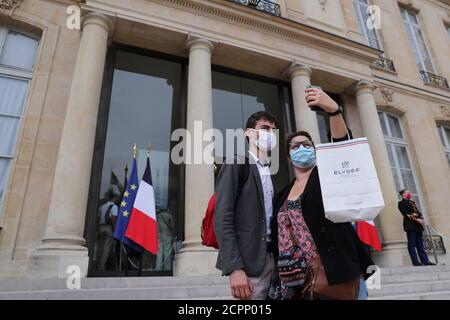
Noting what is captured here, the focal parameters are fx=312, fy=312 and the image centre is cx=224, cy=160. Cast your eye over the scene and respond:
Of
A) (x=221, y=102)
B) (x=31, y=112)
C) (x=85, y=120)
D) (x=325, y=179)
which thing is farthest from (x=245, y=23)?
(x=325, y=179)

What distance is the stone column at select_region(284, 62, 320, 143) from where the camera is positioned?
8046 mm

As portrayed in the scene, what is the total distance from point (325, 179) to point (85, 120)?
5271 mm

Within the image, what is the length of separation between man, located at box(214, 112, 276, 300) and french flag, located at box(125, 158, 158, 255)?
12.8 feet

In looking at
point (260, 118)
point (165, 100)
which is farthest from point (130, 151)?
point (260, 118)

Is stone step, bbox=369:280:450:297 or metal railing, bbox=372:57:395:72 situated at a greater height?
metal railing, bbox=372:57:395:72

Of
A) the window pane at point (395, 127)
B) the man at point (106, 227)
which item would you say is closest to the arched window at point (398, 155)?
the window pane at point (395, 127)

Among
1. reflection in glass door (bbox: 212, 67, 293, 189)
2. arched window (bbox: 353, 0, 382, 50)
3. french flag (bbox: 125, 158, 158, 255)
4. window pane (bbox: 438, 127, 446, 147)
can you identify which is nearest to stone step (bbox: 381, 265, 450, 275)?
reflection in glass door (bbox: 212, 67, 293, 189)

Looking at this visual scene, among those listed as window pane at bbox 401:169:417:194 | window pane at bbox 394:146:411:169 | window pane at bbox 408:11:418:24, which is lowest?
window pane at bbox 401:169:417:194

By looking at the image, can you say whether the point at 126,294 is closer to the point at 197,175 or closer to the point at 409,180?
the point at 197,175

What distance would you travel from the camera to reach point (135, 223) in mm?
5531

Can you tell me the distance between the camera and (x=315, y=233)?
176 centimetres

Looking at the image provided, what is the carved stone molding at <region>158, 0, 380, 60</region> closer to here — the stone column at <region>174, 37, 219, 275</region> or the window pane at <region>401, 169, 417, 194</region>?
the stone column at <region>174, 37, 219, 275</region>

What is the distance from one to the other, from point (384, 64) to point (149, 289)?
12010 millimetres

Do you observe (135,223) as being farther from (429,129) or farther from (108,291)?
(429,129)
